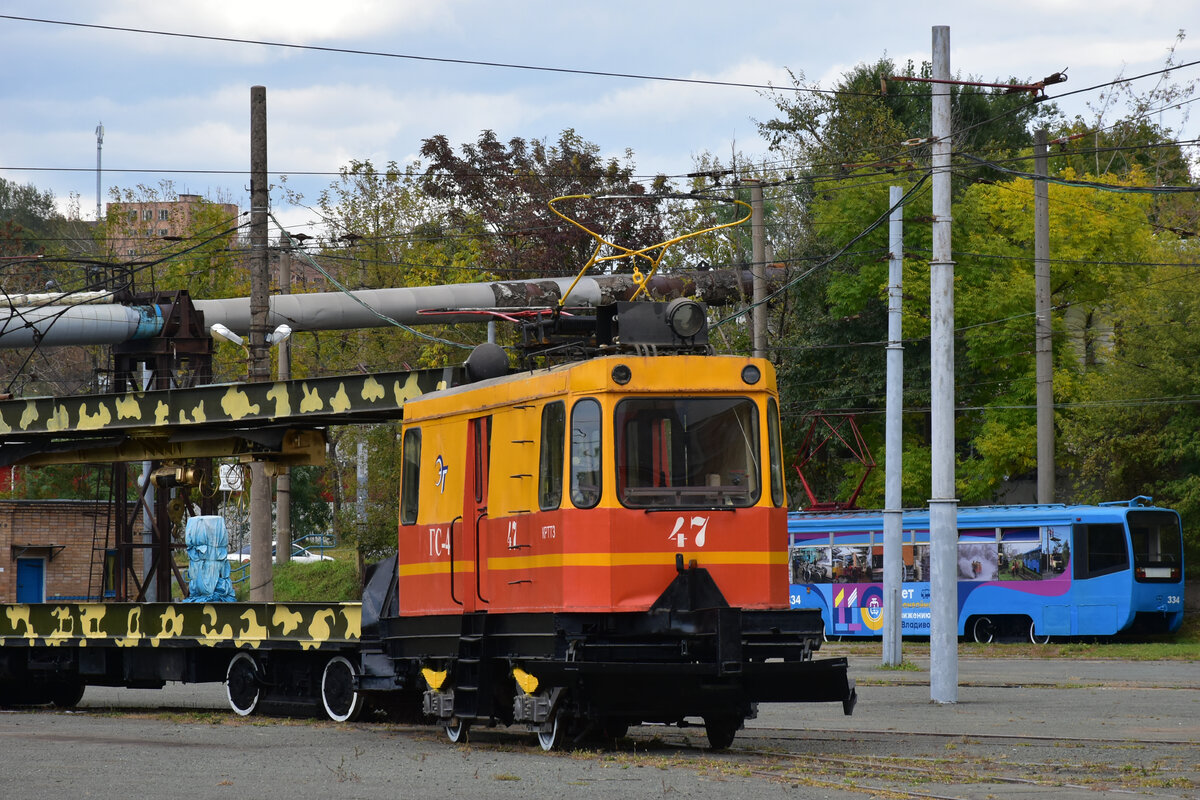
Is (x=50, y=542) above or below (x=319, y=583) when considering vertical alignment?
above

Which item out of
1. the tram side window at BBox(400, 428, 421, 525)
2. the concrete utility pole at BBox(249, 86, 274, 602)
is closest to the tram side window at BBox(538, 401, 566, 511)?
the tram side window at BBox(400, 428, 421, 525)

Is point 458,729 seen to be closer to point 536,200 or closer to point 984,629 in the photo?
point 984,629

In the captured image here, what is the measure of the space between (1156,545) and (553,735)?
2608 cm

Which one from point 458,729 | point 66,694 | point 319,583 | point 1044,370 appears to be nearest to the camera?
point 458,729

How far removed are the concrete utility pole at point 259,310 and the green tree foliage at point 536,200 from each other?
20717 mm

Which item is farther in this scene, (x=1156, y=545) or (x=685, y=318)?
(x=1156, y=545)

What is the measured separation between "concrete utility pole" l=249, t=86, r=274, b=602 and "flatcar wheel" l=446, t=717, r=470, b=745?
1053 centimetres

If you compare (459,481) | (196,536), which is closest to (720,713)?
(459,481)

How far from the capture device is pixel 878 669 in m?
26.7

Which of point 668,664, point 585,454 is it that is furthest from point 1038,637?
point 585,454

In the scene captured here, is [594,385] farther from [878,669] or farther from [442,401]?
[878,669]

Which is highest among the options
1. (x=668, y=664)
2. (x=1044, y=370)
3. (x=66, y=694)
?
(x=1044, y=370)

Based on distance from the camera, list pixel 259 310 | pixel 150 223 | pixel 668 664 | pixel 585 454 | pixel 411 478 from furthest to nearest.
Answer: pixel 150 223 → pixel 259 310 → pixel 411 478 → pixel 585 454 → pixel 668 664

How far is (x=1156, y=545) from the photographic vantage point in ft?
119
